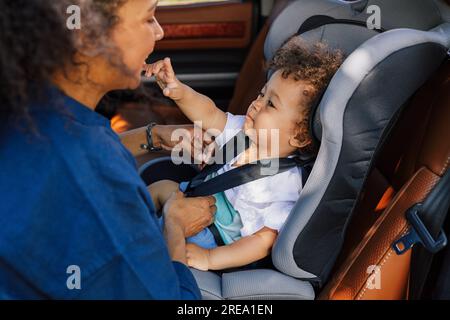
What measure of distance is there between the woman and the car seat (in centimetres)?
50

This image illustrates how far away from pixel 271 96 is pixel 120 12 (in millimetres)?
741

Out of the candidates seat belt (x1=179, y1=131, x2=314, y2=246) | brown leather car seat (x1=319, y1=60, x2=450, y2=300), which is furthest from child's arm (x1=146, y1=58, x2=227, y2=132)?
brown leather car seat (x1=319, y1=60, x2=450, y2=300)

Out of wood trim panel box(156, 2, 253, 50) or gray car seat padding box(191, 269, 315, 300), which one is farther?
wood trim panel box(156, 2, 253, 50)

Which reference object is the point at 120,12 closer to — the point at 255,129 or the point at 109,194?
the point at 109,194

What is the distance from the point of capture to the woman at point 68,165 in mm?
1021

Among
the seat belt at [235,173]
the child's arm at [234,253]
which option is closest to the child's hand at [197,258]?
the child's arm at [234,253]

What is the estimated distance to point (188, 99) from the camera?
74.5 inches

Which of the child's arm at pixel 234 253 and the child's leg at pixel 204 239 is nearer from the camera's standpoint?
the child's arm at pixel 234 253

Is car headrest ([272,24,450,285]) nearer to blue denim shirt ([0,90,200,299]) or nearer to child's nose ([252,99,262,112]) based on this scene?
child's nose ([252,99,262,112])

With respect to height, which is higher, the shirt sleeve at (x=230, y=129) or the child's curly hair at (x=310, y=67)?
the child's curly hair at (x=310, y=67)

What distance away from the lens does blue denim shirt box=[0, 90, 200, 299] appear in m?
1.08

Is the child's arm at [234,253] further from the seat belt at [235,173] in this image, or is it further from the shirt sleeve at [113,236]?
the shirt sleeve at [113,236]

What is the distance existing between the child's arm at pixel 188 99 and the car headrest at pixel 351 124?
49 centimetres

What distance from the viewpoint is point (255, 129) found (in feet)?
5.87
